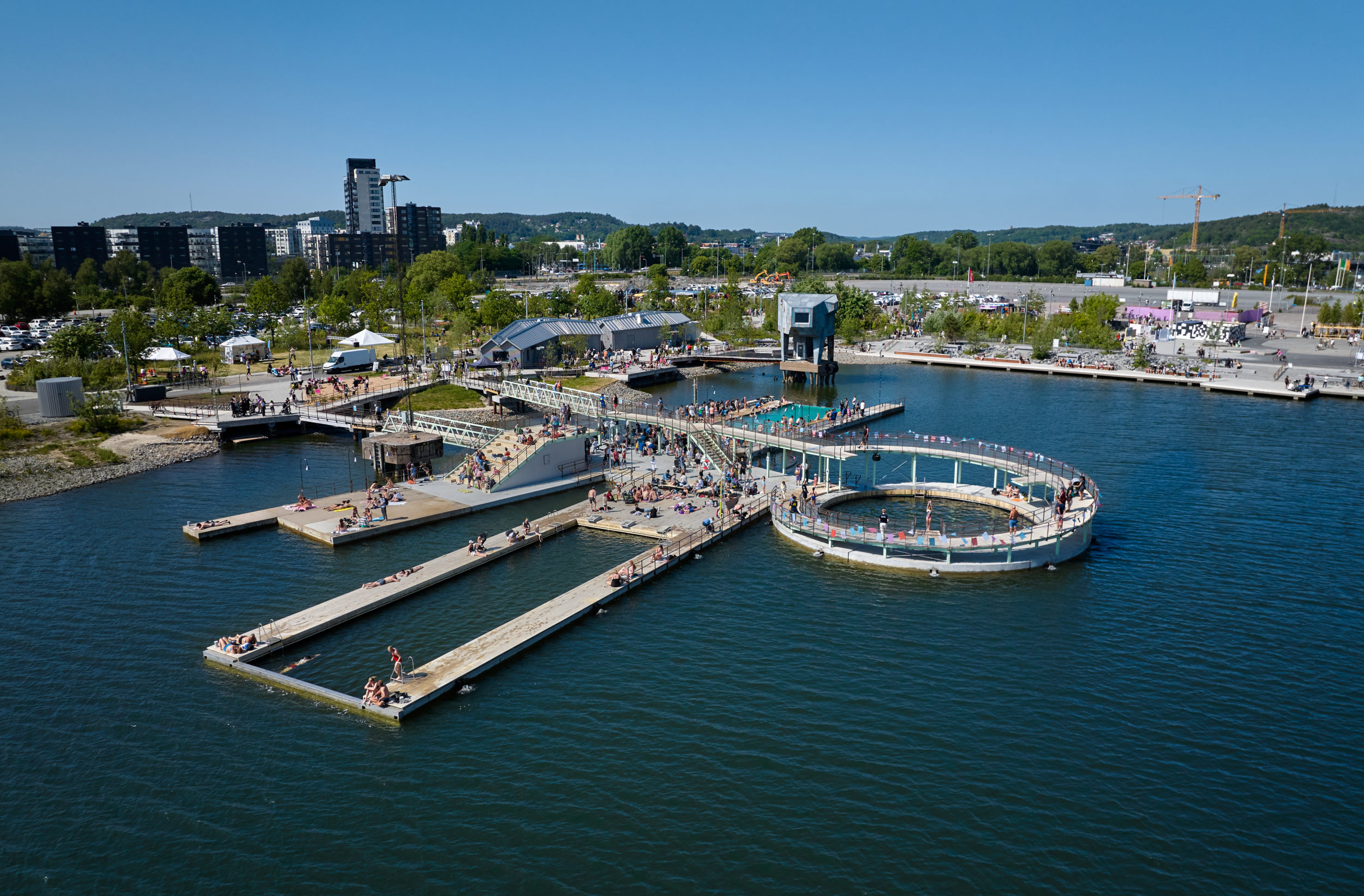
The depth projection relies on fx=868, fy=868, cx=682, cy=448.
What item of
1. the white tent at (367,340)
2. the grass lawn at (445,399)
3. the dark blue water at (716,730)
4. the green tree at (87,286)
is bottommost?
the dark blue water at (716,730)

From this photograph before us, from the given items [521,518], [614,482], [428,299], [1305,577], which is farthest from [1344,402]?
[428,299]

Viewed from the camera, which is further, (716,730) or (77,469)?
(77,469)

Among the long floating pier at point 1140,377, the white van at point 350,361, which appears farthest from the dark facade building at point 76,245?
the long floating pier at point 1140,377

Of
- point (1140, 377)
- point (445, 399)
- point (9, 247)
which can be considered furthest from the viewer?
point (9, 247)

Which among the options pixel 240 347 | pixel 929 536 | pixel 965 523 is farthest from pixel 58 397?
pixel 965 523

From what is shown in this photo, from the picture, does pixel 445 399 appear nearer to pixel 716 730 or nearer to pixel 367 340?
pixel 367 340

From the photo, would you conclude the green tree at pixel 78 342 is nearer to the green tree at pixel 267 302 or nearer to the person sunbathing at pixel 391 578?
the green tree at pixel 267 302
